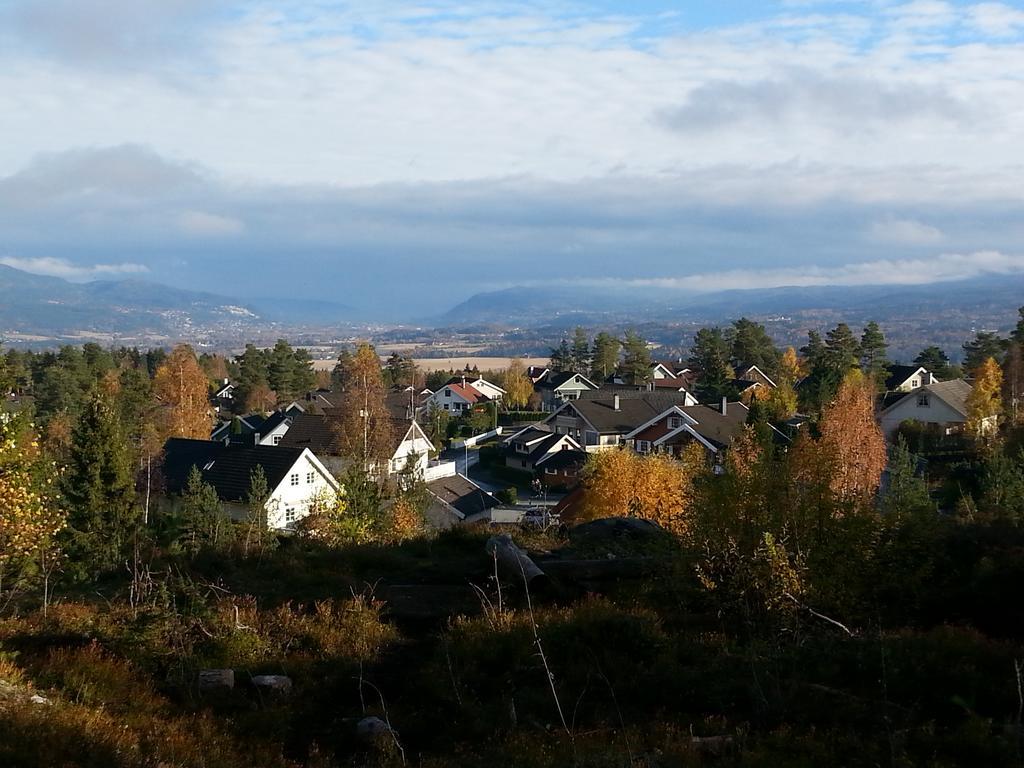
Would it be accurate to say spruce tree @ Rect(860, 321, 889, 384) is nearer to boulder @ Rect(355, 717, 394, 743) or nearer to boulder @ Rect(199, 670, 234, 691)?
boulder @ Rect(199, 670, 234, 691)

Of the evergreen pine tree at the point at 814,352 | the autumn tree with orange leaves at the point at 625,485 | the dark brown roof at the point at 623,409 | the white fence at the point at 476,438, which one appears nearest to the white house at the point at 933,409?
the evergreen pine tree at the point at 814,352

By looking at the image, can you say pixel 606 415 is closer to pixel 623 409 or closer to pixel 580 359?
pixel 623 409

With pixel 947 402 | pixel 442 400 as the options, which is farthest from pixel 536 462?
pixel 442 400

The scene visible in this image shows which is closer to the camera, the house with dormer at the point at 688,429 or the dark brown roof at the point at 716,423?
the house with dormer at the point at 688,429

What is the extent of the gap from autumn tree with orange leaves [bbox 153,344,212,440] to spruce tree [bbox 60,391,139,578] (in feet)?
86.0

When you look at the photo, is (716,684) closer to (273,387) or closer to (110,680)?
(110,680)

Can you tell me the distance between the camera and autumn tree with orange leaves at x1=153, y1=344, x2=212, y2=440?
50562 mm

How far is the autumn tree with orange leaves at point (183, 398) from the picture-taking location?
50562mm

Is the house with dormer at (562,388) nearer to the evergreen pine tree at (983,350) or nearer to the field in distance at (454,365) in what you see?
the evergreen pine tree at (983,350)

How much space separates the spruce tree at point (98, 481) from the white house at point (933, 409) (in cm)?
4415

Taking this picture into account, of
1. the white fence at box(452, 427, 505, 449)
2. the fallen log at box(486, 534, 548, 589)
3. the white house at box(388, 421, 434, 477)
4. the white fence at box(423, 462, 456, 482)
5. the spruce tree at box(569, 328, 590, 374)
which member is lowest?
the white fence at box(452, 427, 505, 449)

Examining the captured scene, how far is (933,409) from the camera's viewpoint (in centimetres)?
5341

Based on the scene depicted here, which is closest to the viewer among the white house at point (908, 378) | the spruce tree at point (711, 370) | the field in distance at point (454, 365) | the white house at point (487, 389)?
the spruce tree at point (711, 370)

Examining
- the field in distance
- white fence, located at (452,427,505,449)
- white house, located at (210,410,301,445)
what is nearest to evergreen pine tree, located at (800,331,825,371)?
white fence, located at (452,427,505,449)
